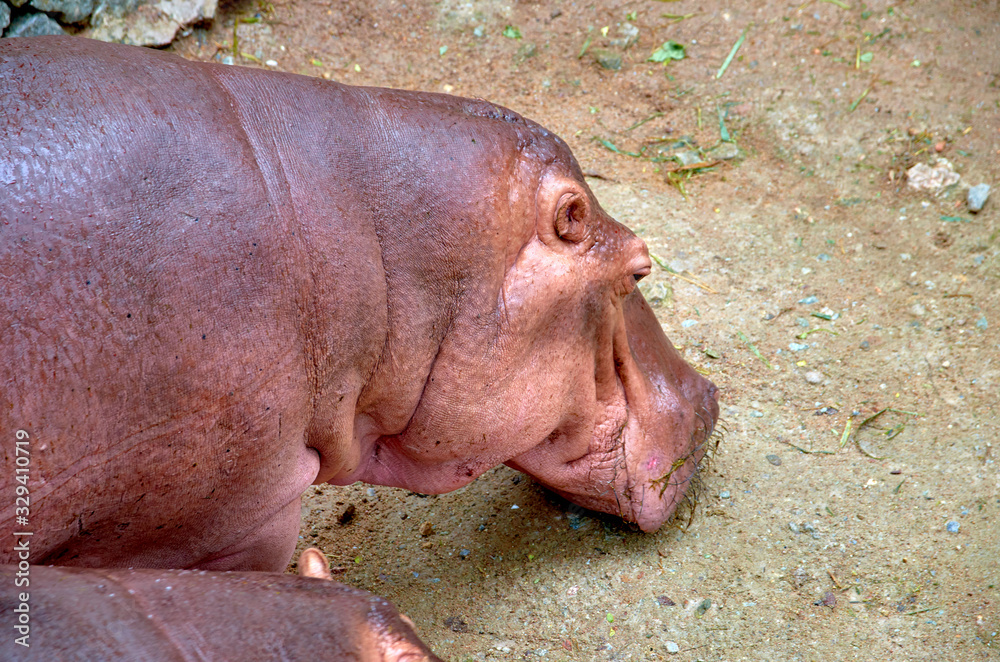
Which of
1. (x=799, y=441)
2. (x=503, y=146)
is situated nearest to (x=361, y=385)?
(x=503, y=146)

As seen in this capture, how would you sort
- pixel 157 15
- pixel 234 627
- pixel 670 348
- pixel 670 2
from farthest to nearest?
pixel 670 2 < pixel 157 15 < pixel 670 348 < pixel 234 627

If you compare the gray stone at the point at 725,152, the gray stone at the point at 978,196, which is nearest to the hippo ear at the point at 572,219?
the gray stone at the point at 725,152

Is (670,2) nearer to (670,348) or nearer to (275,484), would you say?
(670,348)

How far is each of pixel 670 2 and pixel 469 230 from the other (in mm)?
4580

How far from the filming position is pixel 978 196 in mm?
4949

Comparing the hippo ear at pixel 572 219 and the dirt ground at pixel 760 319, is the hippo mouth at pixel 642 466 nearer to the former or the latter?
the dirt ground at pixel 760 319

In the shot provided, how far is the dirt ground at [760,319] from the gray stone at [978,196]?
0.08 metres

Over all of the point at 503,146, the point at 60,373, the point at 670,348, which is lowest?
the point at 670,348

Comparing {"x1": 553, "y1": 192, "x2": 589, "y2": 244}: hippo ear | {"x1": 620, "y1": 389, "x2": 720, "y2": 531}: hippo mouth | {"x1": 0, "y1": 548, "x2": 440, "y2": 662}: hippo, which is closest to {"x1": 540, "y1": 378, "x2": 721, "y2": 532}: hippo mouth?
{"x1": 620, "y1": 389, "x2": 720, "y2": 531}: hippo mouth

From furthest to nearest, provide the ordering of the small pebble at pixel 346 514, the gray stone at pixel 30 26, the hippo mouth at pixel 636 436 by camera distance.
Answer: the gray stone at pixel 30 26
the small pebble at pixel 346 514
the hippo mouth at pixel 636 436

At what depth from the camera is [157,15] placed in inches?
210

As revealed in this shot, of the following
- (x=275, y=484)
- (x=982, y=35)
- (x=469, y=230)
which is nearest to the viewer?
(x=275, y=484)

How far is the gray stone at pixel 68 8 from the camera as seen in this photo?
4.78 m

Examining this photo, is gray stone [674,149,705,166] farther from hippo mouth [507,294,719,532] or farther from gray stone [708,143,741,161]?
hippo mouth [507,294,719,532]
